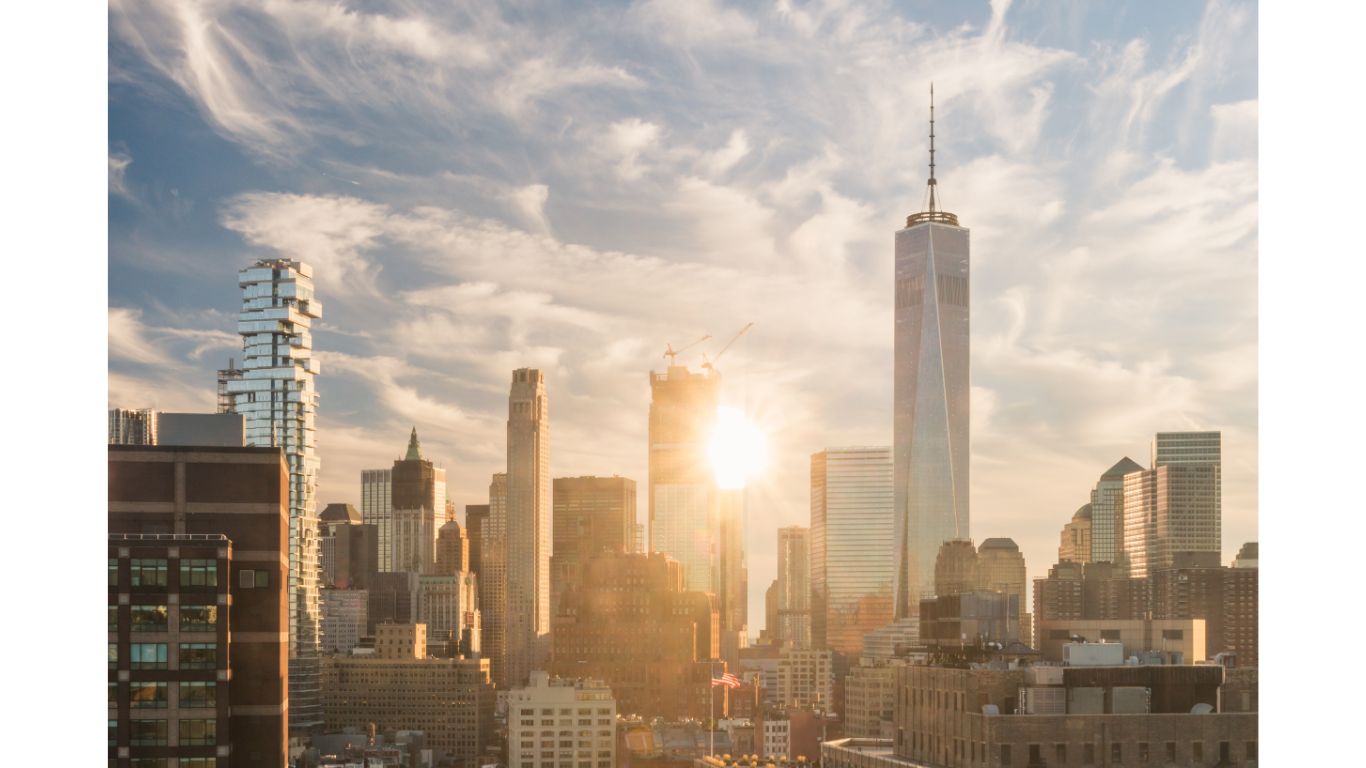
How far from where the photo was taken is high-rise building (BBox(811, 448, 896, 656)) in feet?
160

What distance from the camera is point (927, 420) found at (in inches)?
2420

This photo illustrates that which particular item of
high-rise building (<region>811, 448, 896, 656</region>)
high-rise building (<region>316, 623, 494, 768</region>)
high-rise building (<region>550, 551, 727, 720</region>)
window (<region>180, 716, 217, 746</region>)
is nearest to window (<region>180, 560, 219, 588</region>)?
window (<region>180, 716, 217, 746</region>)

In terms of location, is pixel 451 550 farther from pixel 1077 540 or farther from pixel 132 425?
A: pixel 132 425

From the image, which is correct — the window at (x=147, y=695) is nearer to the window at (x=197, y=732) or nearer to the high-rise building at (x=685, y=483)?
the window at (x=197, y=732)

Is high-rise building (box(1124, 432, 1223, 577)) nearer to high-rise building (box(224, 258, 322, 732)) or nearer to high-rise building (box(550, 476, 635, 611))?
high-rise building (box(550, 476, 635, 611))

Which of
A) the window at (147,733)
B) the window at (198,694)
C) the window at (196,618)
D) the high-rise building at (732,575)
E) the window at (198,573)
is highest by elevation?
the window at (198,573)

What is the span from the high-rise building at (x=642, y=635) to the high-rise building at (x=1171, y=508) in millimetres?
11672

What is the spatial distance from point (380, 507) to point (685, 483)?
1115 centimetres

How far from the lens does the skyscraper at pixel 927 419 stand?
59.0m

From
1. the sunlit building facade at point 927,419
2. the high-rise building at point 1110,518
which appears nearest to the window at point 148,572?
the high-rise building at point 1110,518

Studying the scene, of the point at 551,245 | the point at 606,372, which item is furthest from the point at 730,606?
the point at 551,245

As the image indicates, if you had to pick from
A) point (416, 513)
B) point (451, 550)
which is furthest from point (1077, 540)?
point (451, 550)
